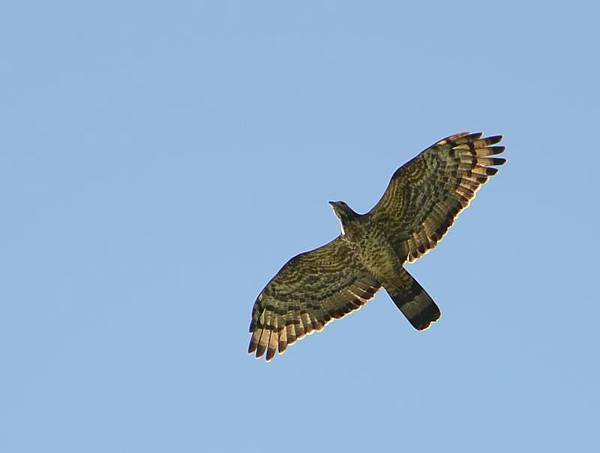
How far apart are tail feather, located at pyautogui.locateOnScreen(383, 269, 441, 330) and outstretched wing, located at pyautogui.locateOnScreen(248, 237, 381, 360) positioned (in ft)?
2.61

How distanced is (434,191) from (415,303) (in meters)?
1.79

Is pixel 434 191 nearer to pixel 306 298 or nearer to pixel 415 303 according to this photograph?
pixel 415 303

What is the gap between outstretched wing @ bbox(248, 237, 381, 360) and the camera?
23422 mm

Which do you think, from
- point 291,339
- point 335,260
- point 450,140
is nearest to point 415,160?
point 450,140

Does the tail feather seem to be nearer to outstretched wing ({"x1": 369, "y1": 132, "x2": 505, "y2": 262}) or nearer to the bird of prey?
the bird of prey

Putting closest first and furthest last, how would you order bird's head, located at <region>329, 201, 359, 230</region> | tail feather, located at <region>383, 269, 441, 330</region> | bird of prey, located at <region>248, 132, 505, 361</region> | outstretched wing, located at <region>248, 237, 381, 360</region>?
bird's head, located at <region>329, 201, 359, 230</region> < bird of prey, located at <region>248, 132, 505, 361</region> < tail feather, located at <region>383, 269, 441, 330</region> < outstretched wing, located at <region>248, 237, 381, 360</region>

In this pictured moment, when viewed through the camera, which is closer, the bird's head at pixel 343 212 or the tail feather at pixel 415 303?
the bird's head at pixel 343 212

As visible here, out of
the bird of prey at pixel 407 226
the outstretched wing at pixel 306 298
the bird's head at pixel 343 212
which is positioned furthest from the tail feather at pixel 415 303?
the bird's head at pixel 343 212

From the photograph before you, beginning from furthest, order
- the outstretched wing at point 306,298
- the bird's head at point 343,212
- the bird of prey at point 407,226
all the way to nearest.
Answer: the outstretched wing at point 306,298 → the bird of prey at point 407,226 → the bird's head at point 343,212

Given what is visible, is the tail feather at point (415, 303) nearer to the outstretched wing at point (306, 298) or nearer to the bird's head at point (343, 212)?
the outstretched wing at point (306, 298)

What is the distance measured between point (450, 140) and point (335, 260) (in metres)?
2.71

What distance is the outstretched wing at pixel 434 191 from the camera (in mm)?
22547

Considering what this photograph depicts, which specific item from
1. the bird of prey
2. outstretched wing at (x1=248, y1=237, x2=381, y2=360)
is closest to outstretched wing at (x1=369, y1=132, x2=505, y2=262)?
the bird of prey

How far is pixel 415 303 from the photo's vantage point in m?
22.7
